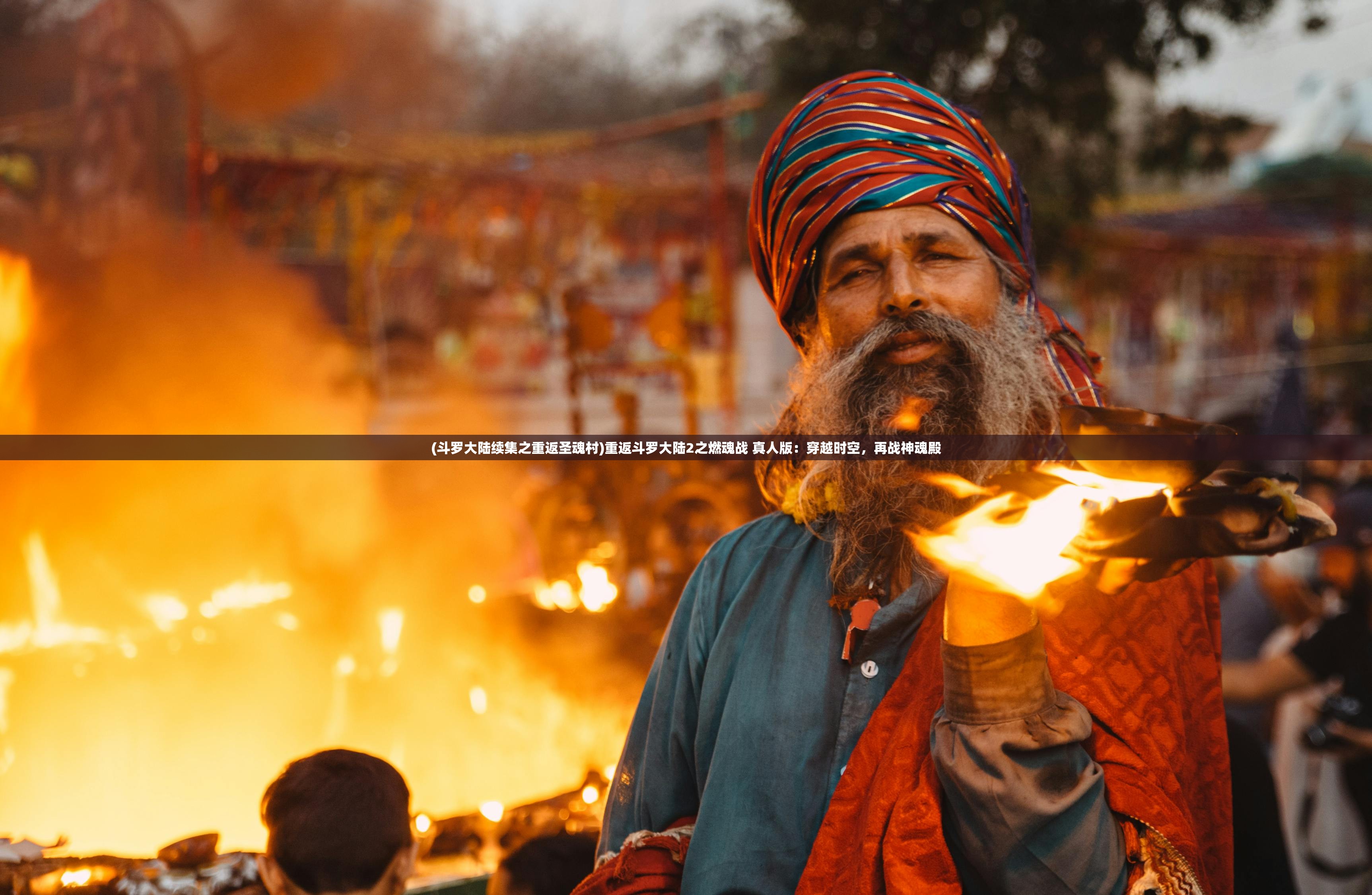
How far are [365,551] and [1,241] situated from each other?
3093 mm

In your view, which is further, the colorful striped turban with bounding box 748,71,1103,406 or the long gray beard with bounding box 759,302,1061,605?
the colorful striped turban with bounding box 748,71,1103,406

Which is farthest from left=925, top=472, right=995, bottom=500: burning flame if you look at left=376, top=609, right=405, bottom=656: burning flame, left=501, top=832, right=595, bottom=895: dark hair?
left=376, top=609, right=405, bottom=656: burning flame

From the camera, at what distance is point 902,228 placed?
6.21ft

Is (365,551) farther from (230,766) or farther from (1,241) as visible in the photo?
(1,241)

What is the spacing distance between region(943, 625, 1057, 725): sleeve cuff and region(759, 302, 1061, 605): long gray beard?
463 millimetres

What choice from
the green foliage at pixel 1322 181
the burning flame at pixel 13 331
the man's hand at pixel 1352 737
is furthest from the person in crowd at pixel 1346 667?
the green foliage at pixel 1322 181

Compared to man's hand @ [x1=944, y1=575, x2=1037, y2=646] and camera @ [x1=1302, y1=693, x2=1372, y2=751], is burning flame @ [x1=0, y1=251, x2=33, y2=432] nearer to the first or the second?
man's hand @ [x1=944, y1=575, x2=1037, y2=646]

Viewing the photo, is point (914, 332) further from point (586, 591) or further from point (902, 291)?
point (586, 591)

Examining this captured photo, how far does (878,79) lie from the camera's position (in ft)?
6.67

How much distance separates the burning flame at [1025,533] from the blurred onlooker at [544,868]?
1989mm

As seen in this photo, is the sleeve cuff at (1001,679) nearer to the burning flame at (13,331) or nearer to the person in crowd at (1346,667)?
the person in crowd at (1346,667)

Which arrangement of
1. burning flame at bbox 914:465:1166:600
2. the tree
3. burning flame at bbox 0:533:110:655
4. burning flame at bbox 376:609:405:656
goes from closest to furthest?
burning flame at bbox 914:465:1166:600 → the tree → burning flame at bbox 0:533:110:655 → burning flame at bbox 376:609:405:656

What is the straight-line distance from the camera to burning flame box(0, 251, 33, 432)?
6328 millimetres

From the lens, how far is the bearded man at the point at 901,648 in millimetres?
1228
